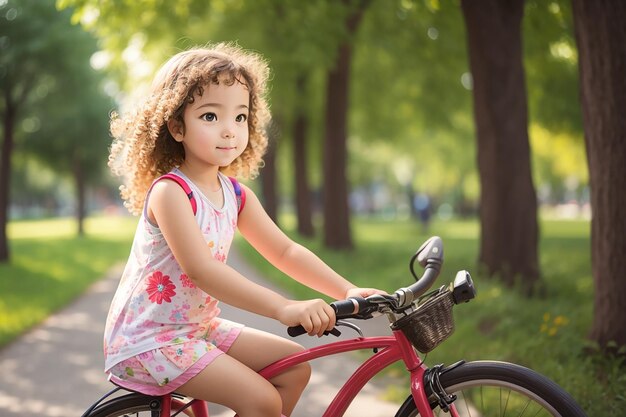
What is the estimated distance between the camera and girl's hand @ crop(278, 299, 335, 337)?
2.12 m

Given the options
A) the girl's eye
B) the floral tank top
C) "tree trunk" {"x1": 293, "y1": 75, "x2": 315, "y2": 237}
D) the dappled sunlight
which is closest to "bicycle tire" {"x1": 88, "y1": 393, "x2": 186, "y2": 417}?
the floral tank top

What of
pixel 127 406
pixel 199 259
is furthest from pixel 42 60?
pixel 199 259

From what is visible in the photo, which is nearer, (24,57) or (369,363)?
(369,363)

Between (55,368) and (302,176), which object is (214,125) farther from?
(302,176)

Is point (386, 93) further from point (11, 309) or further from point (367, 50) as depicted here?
point (11, 309)

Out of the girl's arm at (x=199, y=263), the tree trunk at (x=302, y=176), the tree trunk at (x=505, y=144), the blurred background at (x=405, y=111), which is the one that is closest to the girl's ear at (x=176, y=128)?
the girl's arm at (x=199, y=263)

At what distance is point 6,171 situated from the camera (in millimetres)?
15633

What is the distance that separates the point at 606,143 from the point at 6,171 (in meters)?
13.6

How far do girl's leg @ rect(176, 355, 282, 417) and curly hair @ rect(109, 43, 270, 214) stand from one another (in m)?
0.74

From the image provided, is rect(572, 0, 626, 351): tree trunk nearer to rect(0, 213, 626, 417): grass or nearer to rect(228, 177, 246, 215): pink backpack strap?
rect(0, 213, 626, 417): grass

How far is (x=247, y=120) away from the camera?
2.74m

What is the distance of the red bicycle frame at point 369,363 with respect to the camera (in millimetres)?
2273

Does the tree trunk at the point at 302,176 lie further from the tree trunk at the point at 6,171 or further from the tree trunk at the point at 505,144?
the tree trunk at the point at 505,144

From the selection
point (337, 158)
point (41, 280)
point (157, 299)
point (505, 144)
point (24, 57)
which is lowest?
point (41, 280)
